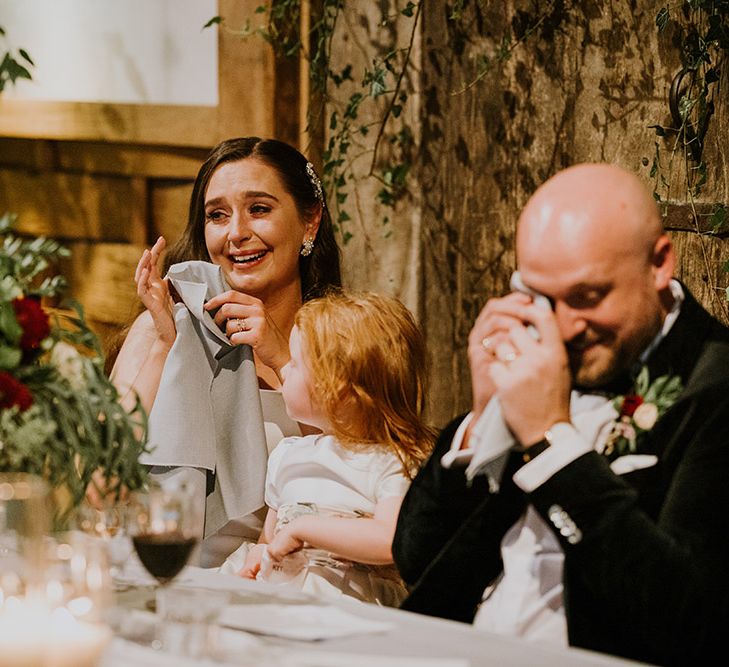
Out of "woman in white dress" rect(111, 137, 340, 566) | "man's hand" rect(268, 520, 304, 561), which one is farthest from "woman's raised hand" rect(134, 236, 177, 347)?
"man's hand" rect(268, 520, 304, 561)

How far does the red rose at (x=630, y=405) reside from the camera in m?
2.01

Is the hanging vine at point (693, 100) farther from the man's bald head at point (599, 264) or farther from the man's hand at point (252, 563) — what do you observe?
the man's hand at point (252, 563)

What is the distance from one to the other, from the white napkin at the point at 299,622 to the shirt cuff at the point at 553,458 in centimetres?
30

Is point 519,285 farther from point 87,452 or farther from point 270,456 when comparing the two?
point 270,456

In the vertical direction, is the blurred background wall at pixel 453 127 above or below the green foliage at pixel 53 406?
above

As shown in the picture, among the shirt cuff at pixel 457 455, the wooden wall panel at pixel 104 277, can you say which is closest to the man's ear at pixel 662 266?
A: the shirt cuff at pixel 457 455

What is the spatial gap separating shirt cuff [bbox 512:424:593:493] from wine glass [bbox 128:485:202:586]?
51cm

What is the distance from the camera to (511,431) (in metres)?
2.00

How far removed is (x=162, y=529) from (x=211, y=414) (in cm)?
114

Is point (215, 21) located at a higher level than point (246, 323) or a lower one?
higher

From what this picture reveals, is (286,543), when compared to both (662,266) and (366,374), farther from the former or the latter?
(662,266)

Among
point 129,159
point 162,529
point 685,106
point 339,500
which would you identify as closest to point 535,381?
point 162,529

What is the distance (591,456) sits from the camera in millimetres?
1880

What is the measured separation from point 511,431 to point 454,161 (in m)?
1.81
